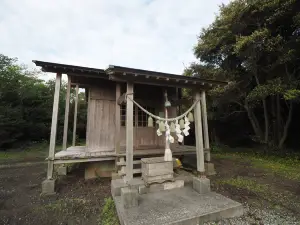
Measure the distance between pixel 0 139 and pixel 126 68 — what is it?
1239 cm

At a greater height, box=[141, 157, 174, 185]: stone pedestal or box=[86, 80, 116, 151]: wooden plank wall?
box=[86, 80, 116, 151]: wooden plank wall

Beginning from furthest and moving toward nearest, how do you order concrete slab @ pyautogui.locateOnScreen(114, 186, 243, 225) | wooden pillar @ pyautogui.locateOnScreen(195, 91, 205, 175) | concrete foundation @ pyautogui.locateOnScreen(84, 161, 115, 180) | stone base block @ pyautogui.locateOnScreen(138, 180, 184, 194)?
concrete foundation @ pyautogui.locateOnScreen(84, 161, 115, 180) < wooden pillar @ pyautogui.locateOnScreen(195, 91, 205, 175) < stone base block @ pyautogui.locateOnScreen(138, 180, 184, 194) < concrete slab @ pyautogui.locateOnScreen(114, 186, 243, 225)

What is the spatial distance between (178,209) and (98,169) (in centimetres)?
326

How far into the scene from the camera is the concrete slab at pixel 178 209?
2359 millimetres

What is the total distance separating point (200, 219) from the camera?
2449 millimetres

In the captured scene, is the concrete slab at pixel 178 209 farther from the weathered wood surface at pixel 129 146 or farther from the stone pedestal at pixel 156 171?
the weathered wood surface at pixel 129 146

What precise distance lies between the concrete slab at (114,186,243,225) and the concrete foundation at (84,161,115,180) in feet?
6.83

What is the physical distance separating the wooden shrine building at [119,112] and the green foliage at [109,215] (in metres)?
0.79

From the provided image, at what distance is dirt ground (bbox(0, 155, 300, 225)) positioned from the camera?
2.83 metres

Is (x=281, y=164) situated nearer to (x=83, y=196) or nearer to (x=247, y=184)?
(x=247, y=184)

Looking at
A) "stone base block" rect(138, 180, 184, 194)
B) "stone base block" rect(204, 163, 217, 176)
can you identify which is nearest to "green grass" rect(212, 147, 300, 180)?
"stone base block" rect(204, 163, 217, 176)

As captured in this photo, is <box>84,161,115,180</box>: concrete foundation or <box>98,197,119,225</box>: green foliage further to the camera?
<box>84,161,115,180</box>: concrete foundation

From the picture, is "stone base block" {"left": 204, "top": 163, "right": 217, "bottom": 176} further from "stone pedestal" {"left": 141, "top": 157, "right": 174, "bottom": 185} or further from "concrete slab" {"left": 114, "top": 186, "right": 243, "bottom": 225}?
"stone pedestal" {"left": 141, "top": 157, "right": 174, "bottom": 185}

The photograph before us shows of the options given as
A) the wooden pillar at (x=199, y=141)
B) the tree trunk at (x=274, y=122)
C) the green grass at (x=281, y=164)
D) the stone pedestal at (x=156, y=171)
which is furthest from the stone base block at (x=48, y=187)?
the tree trunk at (x=274, y=122)
